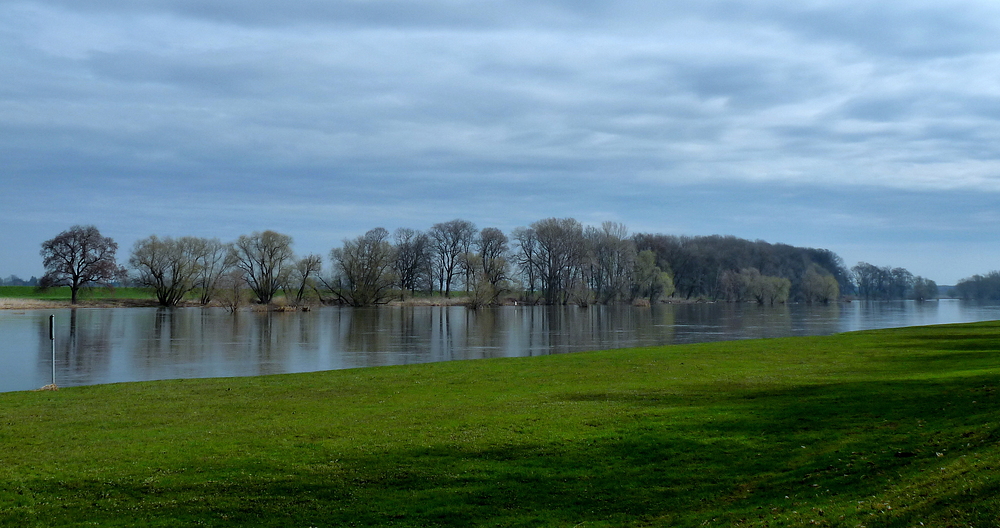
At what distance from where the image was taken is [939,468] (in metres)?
8.22

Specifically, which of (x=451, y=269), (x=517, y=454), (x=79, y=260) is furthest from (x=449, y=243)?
(x=517, y=454)

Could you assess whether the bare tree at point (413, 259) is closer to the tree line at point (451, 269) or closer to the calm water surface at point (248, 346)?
the tree line at point (451, 269)

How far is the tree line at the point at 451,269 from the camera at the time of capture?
9725cm

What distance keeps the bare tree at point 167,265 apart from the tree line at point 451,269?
0.46 ft

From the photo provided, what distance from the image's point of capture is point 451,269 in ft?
401

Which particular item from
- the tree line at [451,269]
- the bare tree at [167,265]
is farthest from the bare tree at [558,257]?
the bare tree at [167,265]

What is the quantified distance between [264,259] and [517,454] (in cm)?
9333

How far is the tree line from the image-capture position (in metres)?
97.2

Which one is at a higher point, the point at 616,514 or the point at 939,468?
the point at 939,468

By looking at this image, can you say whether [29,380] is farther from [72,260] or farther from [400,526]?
[72,260]

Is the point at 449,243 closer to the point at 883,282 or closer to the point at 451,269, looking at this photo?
the point at 451,269

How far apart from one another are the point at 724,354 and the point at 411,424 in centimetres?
1705

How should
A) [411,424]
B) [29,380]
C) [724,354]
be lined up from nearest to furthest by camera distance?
[411,424], [29,380], [724,354]

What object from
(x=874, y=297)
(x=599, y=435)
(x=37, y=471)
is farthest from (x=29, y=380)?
(x=874, y=297)
